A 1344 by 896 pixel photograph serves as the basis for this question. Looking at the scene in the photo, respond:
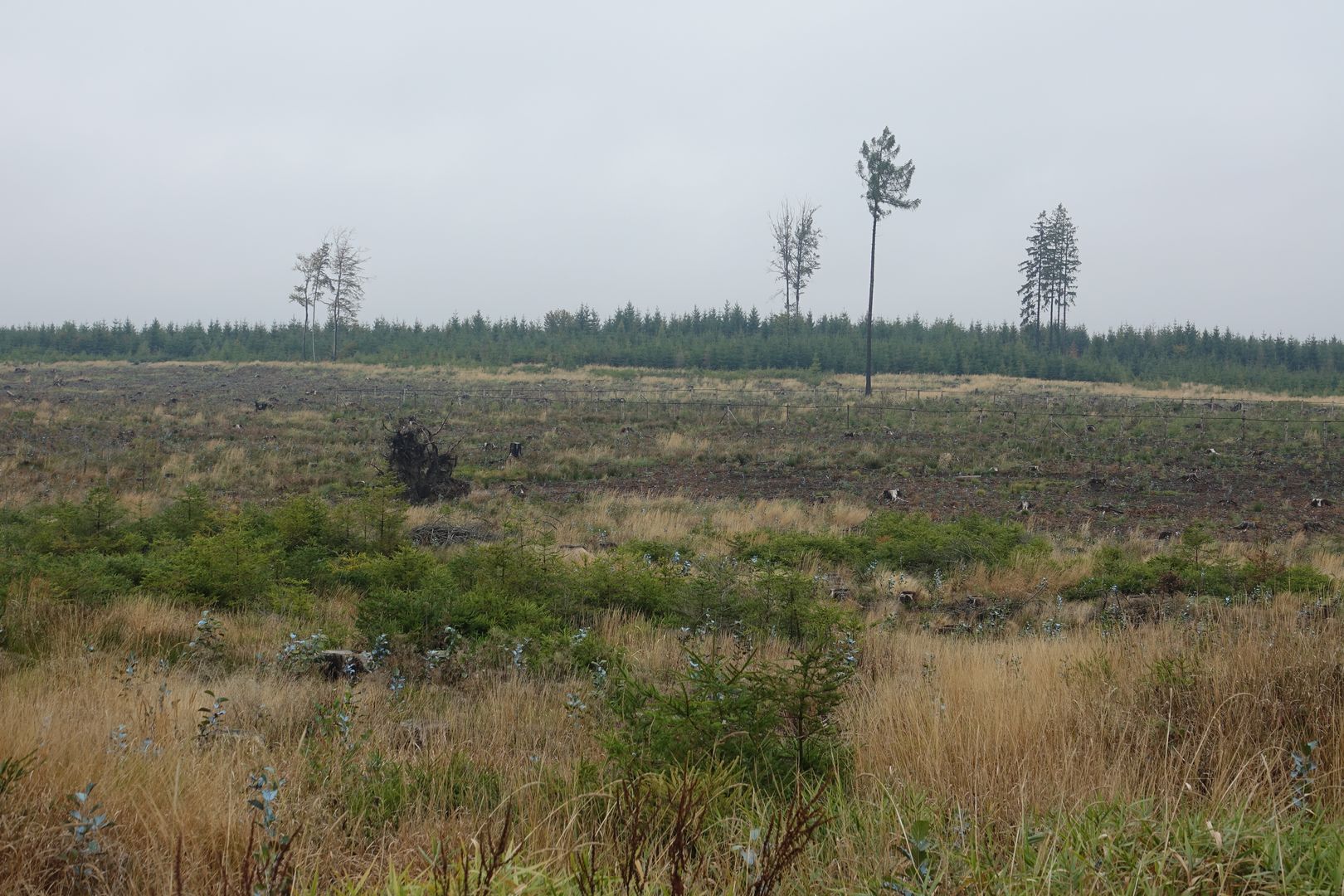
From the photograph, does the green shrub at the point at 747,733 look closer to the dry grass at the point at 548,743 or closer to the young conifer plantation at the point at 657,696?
the young conifer plantation at the point at 657,696

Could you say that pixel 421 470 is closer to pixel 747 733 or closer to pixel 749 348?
pixel 747 733

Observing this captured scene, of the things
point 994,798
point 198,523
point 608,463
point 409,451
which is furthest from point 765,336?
point 994,798

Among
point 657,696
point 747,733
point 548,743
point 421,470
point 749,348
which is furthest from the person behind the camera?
point 749,348

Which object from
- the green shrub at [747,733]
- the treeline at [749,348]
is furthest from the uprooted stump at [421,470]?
the treeline at [749,348]

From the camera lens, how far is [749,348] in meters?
62.8

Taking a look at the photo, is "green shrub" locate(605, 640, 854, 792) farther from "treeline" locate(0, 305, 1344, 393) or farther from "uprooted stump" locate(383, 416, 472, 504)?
"treeline" locate(0, 305, 1344, 393)

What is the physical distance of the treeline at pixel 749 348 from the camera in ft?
204

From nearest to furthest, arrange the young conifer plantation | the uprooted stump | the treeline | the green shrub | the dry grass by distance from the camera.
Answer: the young conifer plantation < the dry grass < the green shrub < the uprooted stump < the treeline

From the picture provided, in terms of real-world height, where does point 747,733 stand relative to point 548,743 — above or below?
above

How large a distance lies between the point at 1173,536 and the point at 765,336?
5885cm

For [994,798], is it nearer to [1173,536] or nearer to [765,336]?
[1173,536]

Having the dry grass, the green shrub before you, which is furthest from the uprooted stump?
the green shrub

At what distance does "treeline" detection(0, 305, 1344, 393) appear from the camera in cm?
6206

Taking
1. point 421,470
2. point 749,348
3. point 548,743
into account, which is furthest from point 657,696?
point 749,348
